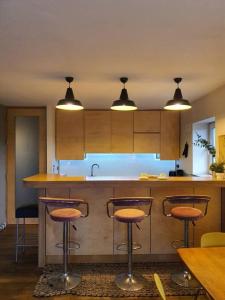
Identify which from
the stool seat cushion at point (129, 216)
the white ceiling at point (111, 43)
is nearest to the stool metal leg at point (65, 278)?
the stool seat cushion at point (129, 216)

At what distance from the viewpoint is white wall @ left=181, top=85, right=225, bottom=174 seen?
380 cm

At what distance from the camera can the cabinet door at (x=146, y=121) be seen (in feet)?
18.6

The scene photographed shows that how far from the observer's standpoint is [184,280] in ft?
10.1

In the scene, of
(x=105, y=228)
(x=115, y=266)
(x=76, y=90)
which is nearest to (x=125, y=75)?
(x=76, y=90)

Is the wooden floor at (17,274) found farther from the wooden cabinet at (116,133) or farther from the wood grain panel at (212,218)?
the wooden cabinet at (116,133)

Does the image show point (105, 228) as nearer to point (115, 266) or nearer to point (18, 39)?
point (115, 266)

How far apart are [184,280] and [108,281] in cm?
86

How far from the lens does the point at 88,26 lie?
1998 mm

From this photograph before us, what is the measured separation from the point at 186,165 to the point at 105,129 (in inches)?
69.7

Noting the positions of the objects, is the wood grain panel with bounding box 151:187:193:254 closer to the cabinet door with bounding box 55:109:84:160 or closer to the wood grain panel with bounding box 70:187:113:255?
the wood grain panel with bounding box 70:187:113:255

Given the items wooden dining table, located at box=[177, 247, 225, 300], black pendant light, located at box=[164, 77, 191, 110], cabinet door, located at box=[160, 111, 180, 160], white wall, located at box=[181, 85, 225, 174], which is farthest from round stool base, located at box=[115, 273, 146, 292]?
cabinet door, located at box=[160, 111, 180, 160]

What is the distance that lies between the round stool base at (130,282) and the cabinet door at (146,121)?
10.3 feet

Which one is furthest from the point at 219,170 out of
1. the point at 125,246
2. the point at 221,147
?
the point at 125,246

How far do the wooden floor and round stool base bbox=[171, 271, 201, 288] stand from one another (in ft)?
0.76
